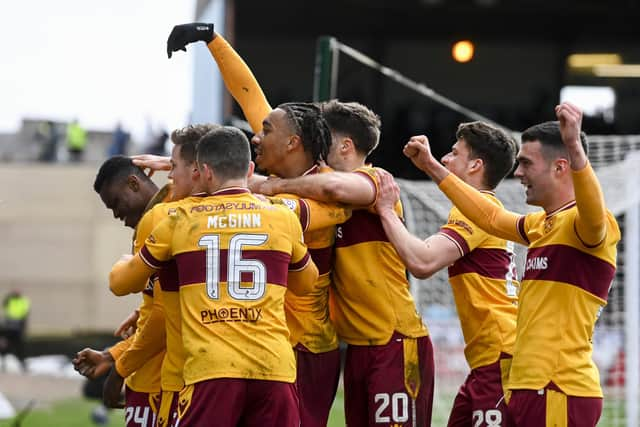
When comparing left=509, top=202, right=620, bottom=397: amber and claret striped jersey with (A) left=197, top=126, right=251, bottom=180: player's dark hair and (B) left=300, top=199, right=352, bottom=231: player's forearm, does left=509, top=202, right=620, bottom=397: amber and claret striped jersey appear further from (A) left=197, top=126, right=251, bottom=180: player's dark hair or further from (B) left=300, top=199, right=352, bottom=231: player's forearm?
(A) left=197, top=126, right=251, bottom=180: player's dark hair

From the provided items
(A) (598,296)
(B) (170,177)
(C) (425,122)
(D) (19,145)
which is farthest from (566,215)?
(D) (19,145)

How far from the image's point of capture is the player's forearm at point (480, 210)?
235 inches

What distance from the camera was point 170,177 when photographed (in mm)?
6047

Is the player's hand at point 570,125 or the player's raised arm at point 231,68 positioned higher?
the player's raised arm at point 231,68

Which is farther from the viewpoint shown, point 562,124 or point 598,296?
point 598,296

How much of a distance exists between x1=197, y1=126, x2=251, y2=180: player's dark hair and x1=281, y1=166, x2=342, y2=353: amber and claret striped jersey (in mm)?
718

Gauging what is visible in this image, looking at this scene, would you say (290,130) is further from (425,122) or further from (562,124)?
(425,122)

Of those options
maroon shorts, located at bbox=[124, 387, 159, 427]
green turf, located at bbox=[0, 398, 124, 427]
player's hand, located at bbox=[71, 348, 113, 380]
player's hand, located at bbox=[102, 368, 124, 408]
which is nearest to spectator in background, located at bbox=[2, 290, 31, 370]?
green turf, located at bbox=[0, 398, 124, 427]

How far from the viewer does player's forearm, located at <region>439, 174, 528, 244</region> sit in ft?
19.6

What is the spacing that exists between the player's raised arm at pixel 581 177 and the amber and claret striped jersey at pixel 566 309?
216mm

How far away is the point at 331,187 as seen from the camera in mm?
5809

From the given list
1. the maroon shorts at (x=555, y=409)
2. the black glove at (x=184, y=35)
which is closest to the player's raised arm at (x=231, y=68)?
the black glove at (x=184, y=35)

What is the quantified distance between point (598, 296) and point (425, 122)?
2273cm

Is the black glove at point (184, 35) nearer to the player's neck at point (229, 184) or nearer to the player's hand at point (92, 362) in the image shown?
the player's neck at point (229, 184)
